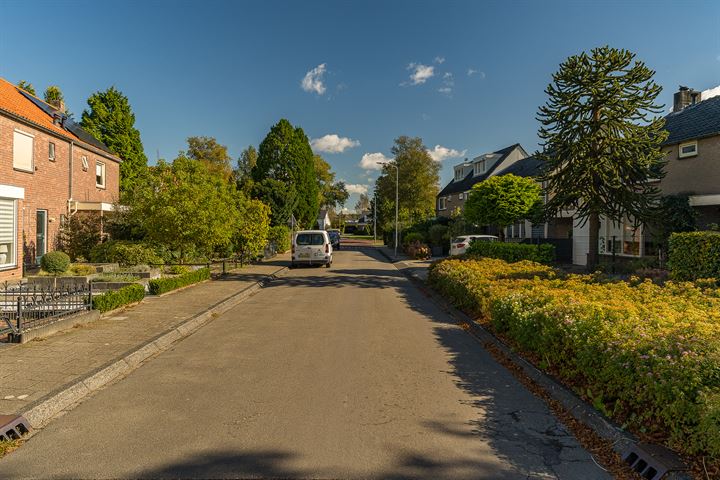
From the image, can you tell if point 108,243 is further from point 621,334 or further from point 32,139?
point 621,334

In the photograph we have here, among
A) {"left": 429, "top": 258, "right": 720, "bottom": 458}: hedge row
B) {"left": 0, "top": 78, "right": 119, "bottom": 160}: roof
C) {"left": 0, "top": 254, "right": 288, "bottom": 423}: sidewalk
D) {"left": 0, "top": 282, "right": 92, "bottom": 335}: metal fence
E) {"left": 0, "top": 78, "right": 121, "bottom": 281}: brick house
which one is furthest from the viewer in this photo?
{"left": 0, "top": 78, "right": 119, "bottom": 160}: roof

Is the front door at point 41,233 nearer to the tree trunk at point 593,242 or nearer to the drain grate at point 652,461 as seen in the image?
the drain grate at point 652,461

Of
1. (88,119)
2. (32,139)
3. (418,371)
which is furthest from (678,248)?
(88,119)

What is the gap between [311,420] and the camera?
4.43m

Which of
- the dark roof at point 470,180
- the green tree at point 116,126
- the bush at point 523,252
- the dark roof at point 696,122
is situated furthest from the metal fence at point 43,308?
the dark roof at point 470,180

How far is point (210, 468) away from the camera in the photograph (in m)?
3.52

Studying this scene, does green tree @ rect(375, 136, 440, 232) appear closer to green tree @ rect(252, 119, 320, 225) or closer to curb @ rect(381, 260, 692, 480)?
green tree @ rect(252, 119, 320, 225)

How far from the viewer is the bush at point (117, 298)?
29.6 feet

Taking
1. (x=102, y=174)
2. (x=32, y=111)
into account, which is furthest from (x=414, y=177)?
(x=32, y=111)

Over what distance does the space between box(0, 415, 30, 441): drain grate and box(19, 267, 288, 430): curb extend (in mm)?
102

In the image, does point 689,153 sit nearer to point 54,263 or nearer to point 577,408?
point 577,408

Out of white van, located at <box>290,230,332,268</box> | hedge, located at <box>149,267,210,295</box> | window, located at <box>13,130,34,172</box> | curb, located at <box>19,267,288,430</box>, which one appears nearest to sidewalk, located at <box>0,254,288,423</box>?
curb, located at <box>19,267,288,430</box>

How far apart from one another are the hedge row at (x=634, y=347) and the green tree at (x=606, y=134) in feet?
21.7

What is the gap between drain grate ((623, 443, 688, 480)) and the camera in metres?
3.30
